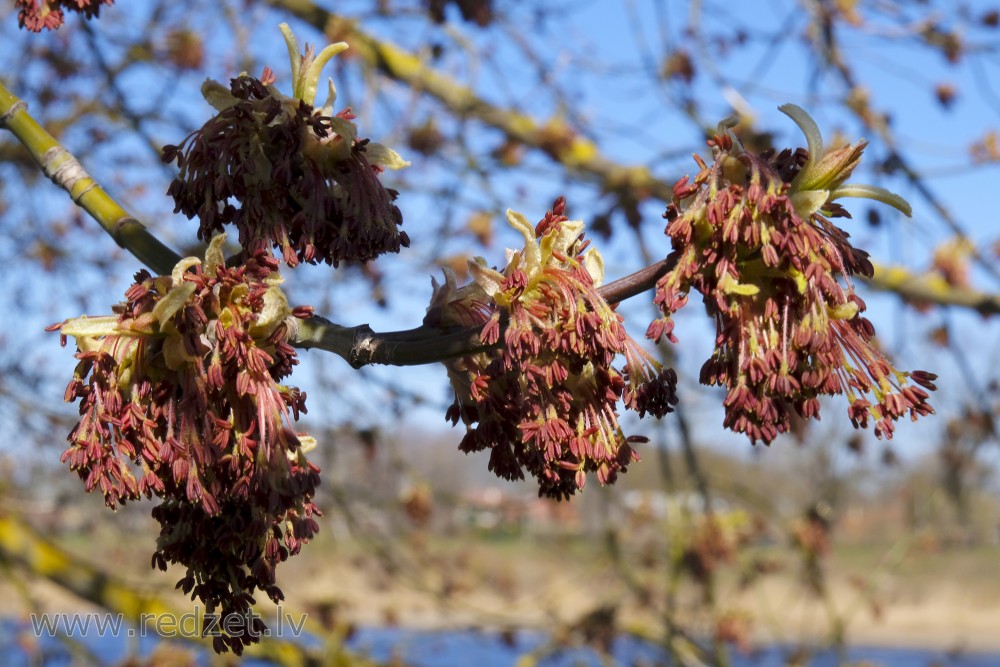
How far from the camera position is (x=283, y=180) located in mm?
1431

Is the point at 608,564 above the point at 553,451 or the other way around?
above

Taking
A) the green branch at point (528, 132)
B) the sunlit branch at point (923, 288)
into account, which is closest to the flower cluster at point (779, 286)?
the green branch at point (528, 132)

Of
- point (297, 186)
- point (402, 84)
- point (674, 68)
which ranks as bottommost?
point (297, 186)

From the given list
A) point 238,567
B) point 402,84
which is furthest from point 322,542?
point 238,567

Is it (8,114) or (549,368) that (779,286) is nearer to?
(549,368)

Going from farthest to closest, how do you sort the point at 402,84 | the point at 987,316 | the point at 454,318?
1. the point at 402,84
2. the point at 987,316
3. the point at 454,318

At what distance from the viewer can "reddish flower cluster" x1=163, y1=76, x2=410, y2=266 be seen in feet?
4.71

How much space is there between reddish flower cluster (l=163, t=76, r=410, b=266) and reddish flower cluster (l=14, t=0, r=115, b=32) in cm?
38

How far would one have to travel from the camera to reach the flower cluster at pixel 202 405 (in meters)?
1.27

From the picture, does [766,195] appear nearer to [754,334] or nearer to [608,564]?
[754,334]

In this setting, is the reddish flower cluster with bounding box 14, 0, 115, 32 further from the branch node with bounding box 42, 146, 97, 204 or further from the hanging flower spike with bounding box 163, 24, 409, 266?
the hanging flower spike with bounding box 163, 24, 409, 266

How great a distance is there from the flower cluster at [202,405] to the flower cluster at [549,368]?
23 cm

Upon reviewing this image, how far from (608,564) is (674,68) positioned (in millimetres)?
3323

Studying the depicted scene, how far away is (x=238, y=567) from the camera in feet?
4.51
